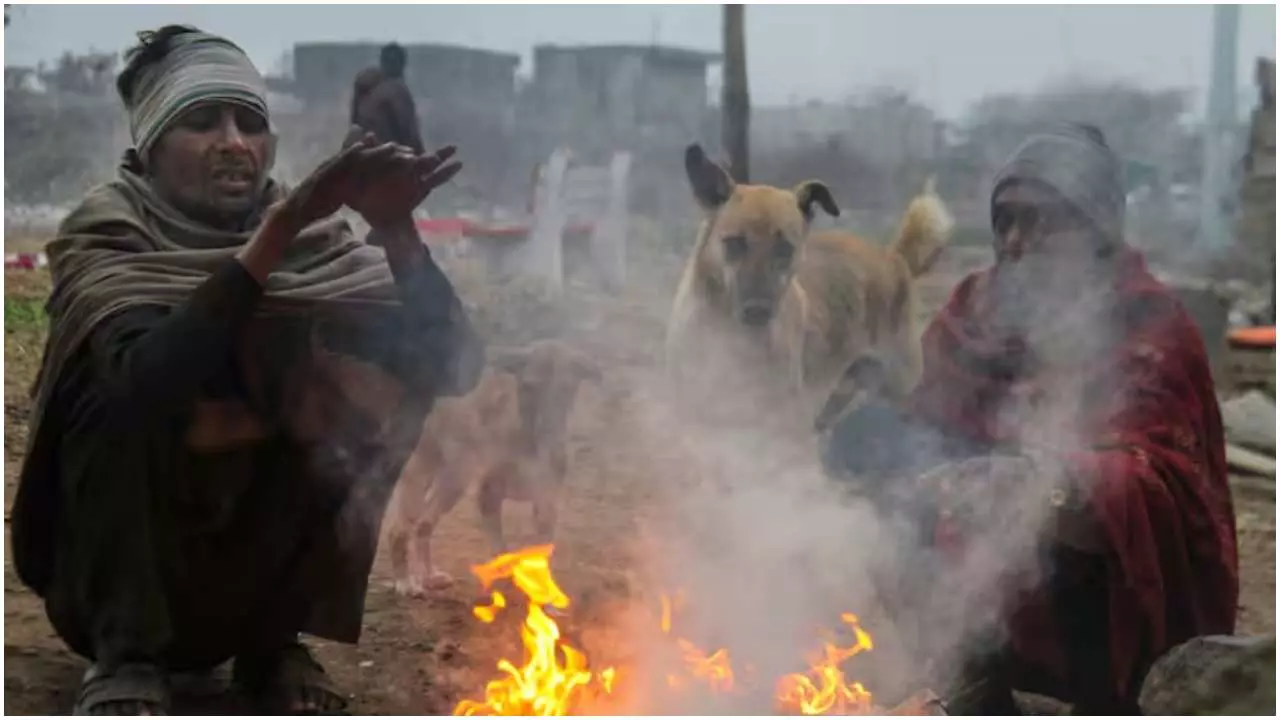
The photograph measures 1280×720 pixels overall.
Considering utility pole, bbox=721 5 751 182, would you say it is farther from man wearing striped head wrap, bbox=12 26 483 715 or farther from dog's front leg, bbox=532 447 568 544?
dog's front leg, bbox=532 447 568 544

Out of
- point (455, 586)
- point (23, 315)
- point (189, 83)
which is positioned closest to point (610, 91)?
point (189, 83)

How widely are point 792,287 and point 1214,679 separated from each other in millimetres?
1456

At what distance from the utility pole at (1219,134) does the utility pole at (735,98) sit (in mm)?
1216

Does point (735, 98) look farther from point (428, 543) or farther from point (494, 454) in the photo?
point (428, 543)

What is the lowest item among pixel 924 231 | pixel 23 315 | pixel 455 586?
pixel 455 586

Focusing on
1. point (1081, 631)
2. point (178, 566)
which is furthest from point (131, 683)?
point (1081, 631)

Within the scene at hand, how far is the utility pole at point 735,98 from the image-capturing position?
427 cm

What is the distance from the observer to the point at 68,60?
13.6ft

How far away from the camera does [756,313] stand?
4242 millimetres

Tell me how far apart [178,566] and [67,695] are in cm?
48

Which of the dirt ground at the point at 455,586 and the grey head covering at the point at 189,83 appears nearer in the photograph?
the grey head covering at the point at 189,83

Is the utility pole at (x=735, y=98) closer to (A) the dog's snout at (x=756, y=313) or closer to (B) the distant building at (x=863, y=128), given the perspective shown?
(B) the distant building at (x=863, y=128)

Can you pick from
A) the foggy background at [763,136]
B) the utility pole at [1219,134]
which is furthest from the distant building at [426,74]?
the utility pole at [1219,134]

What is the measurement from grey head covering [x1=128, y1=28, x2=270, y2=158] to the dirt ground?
51 cm
